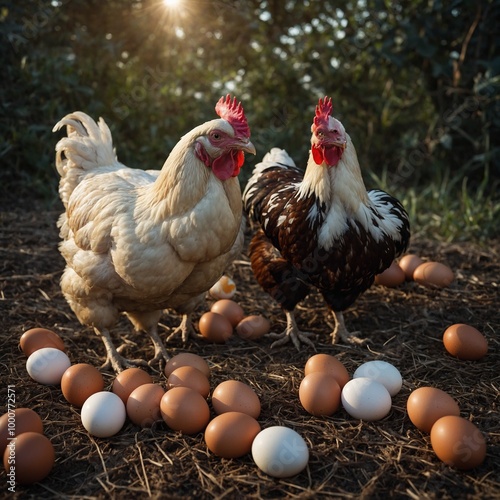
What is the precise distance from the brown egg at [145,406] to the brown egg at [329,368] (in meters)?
0.87

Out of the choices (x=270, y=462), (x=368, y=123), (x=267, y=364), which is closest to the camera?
(x=270, y=462)

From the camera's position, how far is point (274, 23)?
25.4 feet

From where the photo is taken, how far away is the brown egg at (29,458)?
2154 millimetres

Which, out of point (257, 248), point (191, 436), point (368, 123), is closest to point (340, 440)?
point (191, 436)

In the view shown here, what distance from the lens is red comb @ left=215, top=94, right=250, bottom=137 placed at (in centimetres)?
276

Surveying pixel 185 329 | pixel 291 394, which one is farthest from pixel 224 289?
pixel 291 394

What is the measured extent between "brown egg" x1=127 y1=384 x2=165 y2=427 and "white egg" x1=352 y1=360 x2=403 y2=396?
1133 millimetres

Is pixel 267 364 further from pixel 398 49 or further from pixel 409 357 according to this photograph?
pixel 398 49

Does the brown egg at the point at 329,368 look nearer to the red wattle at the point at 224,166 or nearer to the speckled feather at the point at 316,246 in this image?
the speckled feather at the point at 316,246

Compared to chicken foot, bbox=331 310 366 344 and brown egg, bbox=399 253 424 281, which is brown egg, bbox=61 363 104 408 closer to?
chicken foot, bbox=331 310 366 344

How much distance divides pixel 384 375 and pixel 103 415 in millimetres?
1518

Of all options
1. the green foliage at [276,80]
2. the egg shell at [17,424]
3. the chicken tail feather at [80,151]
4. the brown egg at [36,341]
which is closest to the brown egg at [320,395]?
the egg shell at [17,424]

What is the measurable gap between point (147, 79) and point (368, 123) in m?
3.44

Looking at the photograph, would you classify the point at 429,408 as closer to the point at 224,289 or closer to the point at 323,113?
the point at 323,113
